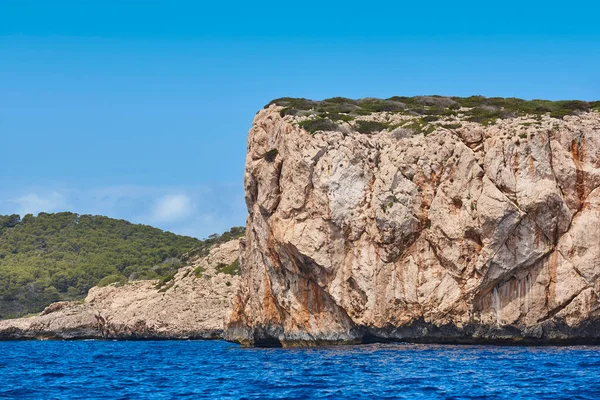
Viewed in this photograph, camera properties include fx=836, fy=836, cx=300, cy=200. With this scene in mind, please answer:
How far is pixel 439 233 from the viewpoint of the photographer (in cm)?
4841

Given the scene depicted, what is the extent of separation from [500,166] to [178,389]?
77.3 ft

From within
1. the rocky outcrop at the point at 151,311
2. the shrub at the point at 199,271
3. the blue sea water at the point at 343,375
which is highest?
the shrub at the point at 199,271

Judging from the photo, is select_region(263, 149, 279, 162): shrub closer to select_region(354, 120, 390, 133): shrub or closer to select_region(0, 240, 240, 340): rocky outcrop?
select_region(354, 120, 390, 133): shrub

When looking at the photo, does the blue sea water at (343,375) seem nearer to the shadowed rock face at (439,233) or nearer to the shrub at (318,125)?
the shadowed rock face at (439,233)

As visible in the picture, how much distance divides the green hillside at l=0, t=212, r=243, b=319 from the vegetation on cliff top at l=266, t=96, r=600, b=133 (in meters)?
56.2

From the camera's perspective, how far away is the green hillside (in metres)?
129

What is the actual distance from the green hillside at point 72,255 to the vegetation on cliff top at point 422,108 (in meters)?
56.2

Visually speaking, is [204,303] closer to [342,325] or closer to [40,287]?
[342,325]

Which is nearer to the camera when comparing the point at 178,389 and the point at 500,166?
the point at 178,389

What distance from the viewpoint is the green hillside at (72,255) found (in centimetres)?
12862

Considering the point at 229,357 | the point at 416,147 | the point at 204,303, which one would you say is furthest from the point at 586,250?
the point at 204,303

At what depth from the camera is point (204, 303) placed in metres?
86.2

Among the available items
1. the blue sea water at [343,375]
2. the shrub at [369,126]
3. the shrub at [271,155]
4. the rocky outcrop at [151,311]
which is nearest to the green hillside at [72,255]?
the rocky outcrop at [151,311]

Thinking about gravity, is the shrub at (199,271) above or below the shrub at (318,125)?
below
